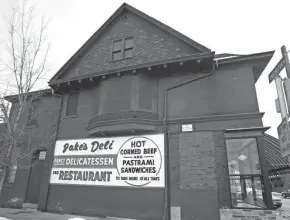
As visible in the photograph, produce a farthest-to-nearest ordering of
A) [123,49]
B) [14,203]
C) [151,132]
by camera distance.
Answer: [123,49] → [14,203] → [151,132]

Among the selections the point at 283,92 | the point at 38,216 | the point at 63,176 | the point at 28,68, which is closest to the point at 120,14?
the point at 28,68

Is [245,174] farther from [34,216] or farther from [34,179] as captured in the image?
[34,179]

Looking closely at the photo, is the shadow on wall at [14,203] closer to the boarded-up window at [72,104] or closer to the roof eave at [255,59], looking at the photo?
the boarded-up window at [72,104]

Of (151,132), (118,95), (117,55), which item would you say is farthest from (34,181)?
(117,55)

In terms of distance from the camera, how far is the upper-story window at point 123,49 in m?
11.2

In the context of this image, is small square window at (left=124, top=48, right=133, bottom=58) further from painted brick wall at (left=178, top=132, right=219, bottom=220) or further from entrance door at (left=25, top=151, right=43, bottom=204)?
entrance door at (left=25, top=151, right=43, bottom=204)

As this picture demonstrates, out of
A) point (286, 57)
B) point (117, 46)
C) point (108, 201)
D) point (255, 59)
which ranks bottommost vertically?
point (108, 201)

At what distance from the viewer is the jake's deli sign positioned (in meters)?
8.82

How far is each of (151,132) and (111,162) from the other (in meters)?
2.42

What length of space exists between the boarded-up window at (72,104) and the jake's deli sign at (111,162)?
5.95 feet

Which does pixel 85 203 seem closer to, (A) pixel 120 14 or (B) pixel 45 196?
(B) pixel 45 196

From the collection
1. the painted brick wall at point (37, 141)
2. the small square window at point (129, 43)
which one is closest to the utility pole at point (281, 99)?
the small square window at point (129, 43)

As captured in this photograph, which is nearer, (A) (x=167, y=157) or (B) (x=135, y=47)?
(A) (x=167, y=157)

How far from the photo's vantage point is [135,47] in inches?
434
